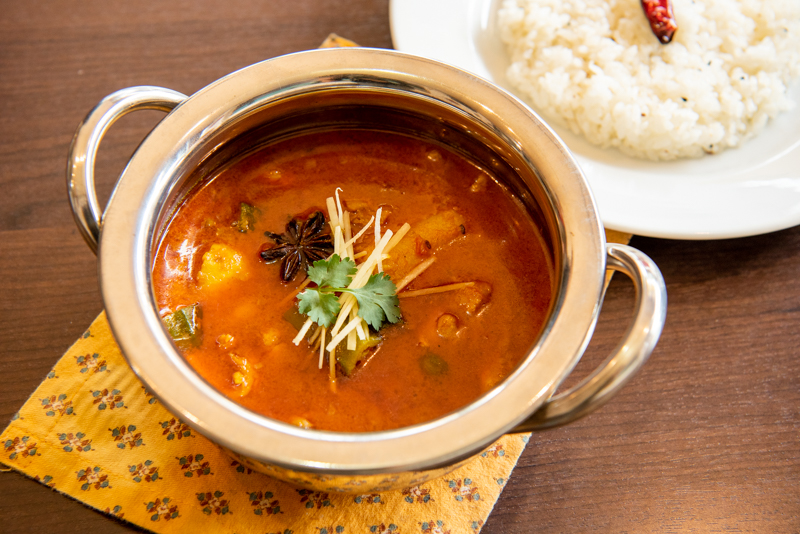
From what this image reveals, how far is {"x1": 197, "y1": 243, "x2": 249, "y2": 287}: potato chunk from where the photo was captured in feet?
4.07

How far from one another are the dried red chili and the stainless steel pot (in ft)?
3.91

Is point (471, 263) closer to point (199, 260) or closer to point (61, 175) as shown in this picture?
point (199, 260)

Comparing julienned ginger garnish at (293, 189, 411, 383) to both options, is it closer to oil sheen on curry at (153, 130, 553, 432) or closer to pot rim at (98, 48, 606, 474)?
oil sheen on curry at (153, 130, 553, 432)

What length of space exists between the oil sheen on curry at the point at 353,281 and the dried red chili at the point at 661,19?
1.19m

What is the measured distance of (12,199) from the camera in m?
1.78

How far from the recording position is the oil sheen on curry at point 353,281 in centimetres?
115

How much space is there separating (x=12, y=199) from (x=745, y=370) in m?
2.16

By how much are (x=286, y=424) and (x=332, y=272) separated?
15.2 inches

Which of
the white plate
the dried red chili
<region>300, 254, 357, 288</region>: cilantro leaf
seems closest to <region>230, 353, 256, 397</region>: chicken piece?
<region>300, 254, 357, 288</region>: cilantro leaf

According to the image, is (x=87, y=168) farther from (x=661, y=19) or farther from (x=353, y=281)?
(x=661, y=19)

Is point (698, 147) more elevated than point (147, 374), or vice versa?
point (147, 374)

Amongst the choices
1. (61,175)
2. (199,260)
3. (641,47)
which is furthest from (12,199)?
(641,47)

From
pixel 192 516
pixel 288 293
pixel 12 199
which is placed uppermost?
pixel 288 293

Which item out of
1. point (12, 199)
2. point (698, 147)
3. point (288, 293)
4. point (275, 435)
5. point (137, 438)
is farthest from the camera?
point (698, 147)
